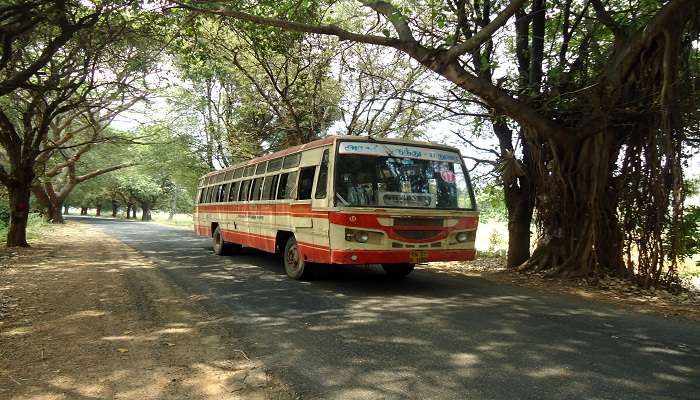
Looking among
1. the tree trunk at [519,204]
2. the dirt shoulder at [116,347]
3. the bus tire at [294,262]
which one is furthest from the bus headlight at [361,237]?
the tree trunk at [519,204]

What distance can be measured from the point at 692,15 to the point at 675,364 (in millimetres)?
6378

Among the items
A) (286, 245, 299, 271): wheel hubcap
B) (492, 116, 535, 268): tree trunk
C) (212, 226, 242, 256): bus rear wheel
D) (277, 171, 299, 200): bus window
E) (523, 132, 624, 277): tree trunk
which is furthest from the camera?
(212, 226, 242, 256): bus rear wheel

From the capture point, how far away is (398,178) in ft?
25.7

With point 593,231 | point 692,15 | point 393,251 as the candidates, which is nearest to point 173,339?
point 393,251

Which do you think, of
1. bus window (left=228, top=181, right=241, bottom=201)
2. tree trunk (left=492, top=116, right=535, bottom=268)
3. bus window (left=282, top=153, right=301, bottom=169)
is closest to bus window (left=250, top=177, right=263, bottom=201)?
bus window (left=228, top=181, right=241, bottom=201)

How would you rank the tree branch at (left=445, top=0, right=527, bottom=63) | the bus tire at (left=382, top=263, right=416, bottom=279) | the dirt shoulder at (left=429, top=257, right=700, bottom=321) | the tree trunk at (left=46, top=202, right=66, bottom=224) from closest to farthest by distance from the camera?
1. the dirt shoulder at (left=429, top=257, right=700, bottom=321)
2. the tree branch at (left=445, top=0, right=527, bottom=63)
3. the bus tire at (left=382, top=263, right=416, bottom=279)
4. the tree trunk at (left=46, top=202, right=66, bottom=224)

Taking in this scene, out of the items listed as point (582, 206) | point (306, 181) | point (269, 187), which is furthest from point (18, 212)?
point (582, 206)

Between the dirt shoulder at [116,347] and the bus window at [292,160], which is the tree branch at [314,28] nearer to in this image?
the bus window at [292,160]

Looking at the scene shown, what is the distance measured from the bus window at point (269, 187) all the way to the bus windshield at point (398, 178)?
2.71 m

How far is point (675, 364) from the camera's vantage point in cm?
427

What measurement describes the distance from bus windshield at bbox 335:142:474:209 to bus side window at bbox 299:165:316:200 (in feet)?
2.69

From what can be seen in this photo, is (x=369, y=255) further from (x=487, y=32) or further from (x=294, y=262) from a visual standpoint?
(x=487, y=32)

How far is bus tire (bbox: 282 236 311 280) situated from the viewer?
337 inches

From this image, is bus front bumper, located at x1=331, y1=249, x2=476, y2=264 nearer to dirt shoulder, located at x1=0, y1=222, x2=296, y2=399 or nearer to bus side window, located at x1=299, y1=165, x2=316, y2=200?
bus side window, located at x1=299, y1=165, x2=316, y2=200
